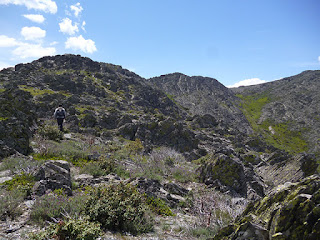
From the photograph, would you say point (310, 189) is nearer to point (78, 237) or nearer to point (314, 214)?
point (314, 214)

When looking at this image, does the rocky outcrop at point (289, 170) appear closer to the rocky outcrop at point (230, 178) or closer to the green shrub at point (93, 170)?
the rocky outcrop at point (230, 178)

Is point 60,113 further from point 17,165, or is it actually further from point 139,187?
point 139,187

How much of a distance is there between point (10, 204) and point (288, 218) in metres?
7.21

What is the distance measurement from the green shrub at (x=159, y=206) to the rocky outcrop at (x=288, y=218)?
3.73 meters

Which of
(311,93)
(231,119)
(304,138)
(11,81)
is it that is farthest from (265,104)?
(11,81)

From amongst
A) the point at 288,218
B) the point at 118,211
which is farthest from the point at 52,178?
the point at 288,218

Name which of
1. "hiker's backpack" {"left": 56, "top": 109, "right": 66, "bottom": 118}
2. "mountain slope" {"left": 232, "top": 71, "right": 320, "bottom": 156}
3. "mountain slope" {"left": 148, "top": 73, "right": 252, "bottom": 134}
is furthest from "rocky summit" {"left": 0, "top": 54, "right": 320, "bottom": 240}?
"mountain slope" {"left": 232, "top": 71, "right": 320, "bottom": 156}

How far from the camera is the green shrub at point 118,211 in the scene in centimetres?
595

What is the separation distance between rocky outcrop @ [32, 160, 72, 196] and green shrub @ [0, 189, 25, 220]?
24.8 inches

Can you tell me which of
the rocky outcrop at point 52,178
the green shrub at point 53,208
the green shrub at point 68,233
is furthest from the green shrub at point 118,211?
the rocky outcrop at point 52,178

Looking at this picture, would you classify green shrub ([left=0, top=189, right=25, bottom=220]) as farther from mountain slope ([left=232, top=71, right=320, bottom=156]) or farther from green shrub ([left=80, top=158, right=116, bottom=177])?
mountain slope ([left=232, top=71, right=320, bottom=156])

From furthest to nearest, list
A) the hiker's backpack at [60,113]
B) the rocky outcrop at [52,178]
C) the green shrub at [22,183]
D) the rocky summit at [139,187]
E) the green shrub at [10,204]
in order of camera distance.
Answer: the hiker's backpack at [60,113]
the rocky outcrop at [52,178]
the green shrub at [22,183]
the green shrub at [10,204]
the rocky summit at [139,187]

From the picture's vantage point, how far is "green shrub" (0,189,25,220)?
18.2 feet

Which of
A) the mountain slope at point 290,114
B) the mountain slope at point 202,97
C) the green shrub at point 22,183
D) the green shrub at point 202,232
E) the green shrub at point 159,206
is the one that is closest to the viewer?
the green shrub at point 202,232
